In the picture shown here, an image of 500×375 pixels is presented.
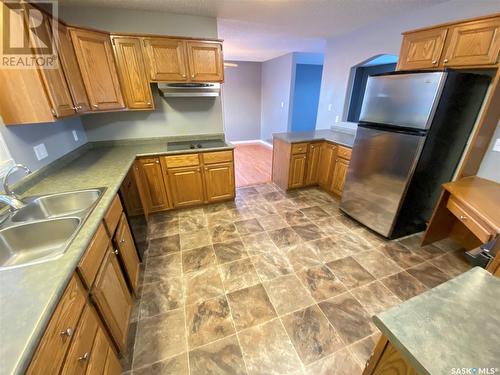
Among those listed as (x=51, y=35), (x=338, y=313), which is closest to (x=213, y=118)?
(x=51, y=35)

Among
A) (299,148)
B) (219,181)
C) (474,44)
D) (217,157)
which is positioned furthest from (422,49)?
(219,181)

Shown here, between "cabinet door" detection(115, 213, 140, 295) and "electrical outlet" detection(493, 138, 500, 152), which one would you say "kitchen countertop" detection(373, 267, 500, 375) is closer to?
"cabinet door" detection(115, 213, 140, 295)

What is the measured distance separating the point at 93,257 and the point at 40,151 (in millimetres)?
1436

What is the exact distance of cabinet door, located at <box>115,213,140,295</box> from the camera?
60.1 inches

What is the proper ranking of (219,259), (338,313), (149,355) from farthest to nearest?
(219,259)
(338,313)
(149,355)

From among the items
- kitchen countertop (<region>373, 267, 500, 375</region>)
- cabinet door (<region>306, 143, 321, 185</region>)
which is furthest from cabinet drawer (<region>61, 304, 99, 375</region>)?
cabinet door (<region>306, 143, 321, 185</region>)

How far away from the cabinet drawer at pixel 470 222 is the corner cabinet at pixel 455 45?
1.14m

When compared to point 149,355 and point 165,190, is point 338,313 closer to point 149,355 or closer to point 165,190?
point 149,355

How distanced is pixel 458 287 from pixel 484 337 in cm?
18

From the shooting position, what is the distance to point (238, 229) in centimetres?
260

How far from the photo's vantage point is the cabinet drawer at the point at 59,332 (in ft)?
2.07

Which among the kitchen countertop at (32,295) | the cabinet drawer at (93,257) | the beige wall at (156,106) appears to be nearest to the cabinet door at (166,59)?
the beige wall at (156,106)

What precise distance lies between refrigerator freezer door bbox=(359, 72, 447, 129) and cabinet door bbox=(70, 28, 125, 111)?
2.82 meters

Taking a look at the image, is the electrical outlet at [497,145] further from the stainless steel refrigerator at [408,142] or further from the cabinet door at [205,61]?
the cabinet door at [205,61]
